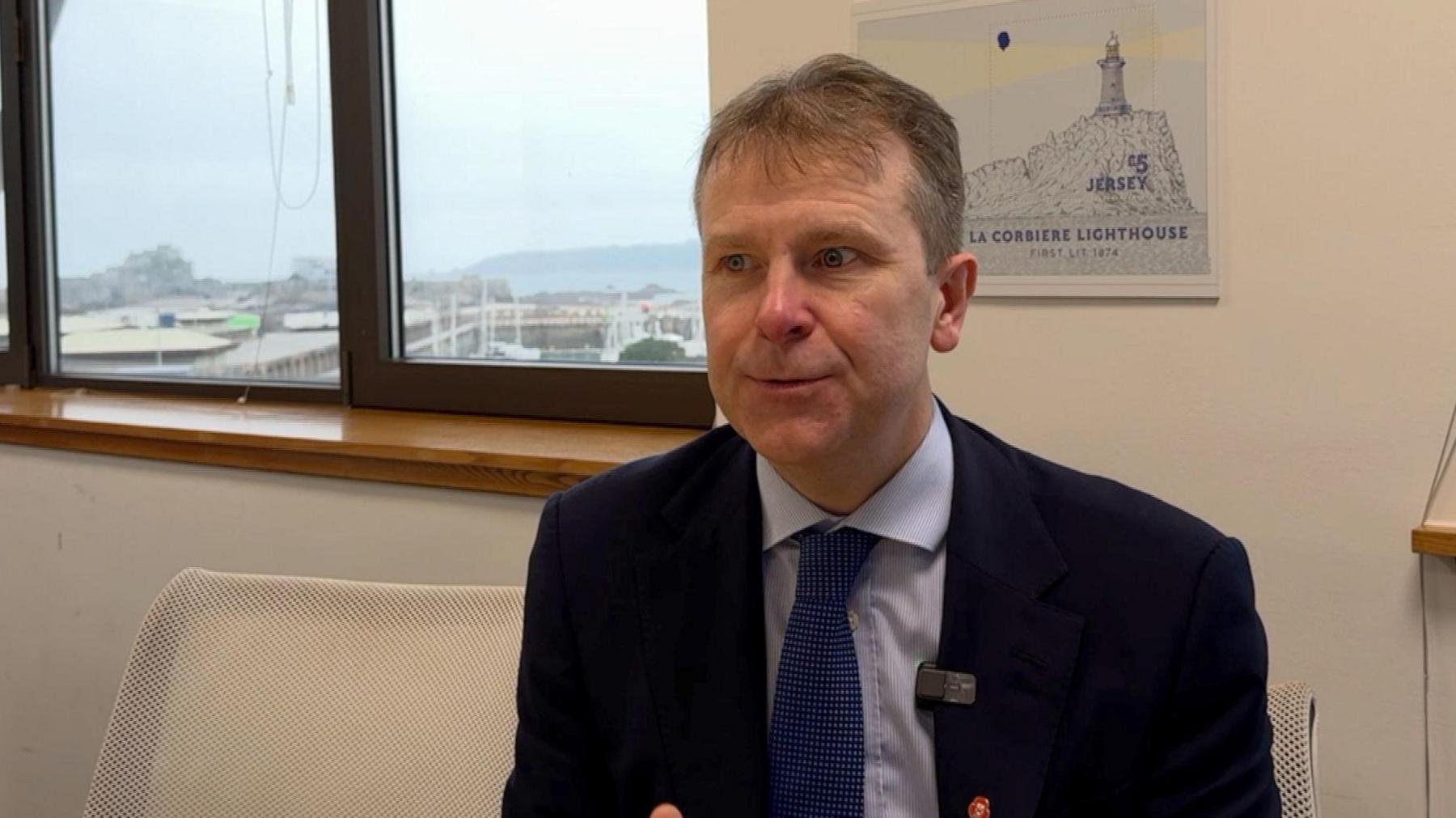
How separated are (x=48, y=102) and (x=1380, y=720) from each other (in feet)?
10.8

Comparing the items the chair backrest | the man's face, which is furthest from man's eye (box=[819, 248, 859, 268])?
the chair backrest

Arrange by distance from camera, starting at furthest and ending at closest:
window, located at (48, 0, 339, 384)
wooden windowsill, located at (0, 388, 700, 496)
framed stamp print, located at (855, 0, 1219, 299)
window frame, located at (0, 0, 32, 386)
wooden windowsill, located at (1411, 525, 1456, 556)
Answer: window frame, located at (0, 0, 32, 386) < window, located at (48, 0, 339, 384) < wooden windowsill, located at (0, 388, 700, 496) < framed stamp print, located at (855, 0, 1219, 299) < wooden windowsill, located at (1411, 525, 1456, 556)

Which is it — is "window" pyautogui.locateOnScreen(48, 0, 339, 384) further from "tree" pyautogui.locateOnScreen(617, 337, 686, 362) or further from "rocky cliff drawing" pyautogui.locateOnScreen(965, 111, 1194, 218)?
"rocky cliff drawing" pyautogui.locateOnScreen(965, 111, 1194, 218)

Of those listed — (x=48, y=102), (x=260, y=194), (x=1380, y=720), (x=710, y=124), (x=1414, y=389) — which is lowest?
(x=1380, y=720)

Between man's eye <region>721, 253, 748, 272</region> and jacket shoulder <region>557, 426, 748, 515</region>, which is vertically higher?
man's eye <region>721, 253, 748, 272</region>

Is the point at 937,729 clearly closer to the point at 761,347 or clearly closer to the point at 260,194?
the point at 761,347

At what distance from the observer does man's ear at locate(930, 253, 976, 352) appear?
1.24 metres

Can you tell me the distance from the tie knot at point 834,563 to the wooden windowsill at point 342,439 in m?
0.89

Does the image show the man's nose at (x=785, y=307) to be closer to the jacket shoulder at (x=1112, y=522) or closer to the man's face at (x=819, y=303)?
the man's face at (x=819, y=303)

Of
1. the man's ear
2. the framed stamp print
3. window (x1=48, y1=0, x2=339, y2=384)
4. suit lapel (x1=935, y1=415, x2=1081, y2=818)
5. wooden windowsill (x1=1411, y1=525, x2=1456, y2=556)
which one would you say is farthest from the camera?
window (x1=48, y1=0, x2=339, y2=384)

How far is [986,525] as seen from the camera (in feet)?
4.02

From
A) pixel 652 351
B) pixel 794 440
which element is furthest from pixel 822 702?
pixel 652 351

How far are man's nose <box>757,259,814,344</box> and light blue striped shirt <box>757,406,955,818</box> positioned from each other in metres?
0.18

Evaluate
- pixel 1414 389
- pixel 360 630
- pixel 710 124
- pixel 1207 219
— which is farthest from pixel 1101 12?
pixel 360 630
